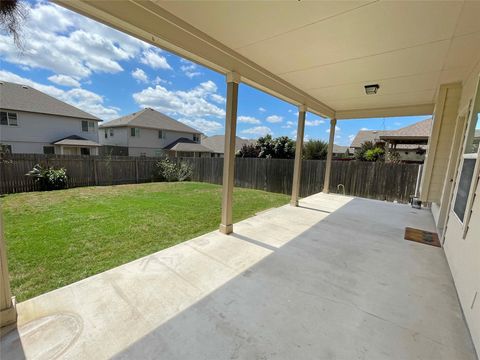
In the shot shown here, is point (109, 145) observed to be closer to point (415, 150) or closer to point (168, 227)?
point (168, 227)

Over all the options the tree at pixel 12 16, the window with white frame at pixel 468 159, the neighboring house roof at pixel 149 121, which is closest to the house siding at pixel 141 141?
the neighboring house roof at pixel 149 121

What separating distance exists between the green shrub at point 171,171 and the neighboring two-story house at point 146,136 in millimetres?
7557

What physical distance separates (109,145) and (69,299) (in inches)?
748

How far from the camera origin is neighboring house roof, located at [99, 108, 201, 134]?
1681cm

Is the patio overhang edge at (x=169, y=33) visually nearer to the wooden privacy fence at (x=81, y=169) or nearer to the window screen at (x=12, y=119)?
the wooden privacy fence at (x=81, y=169)

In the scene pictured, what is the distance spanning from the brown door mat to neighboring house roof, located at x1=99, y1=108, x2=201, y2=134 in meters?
17.7

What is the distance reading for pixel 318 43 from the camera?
2.49 meters

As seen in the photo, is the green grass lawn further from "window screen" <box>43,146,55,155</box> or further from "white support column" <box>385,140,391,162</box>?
"white support column" <box>385,140,391,162</box>

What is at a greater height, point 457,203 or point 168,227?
point 457,203

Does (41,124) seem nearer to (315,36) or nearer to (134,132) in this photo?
(134,132)

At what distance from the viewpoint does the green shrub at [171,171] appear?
1053cm

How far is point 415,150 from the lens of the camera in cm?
1454

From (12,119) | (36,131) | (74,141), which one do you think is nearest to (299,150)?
(74,141)

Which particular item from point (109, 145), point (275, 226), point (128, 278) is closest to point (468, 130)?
point (275, 226)
